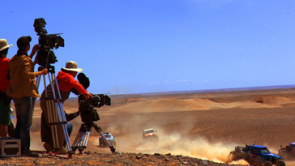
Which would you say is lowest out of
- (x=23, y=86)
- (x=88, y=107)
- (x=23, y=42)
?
(x=88, y=107)

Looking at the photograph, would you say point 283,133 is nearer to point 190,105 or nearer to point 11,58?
point 11,58

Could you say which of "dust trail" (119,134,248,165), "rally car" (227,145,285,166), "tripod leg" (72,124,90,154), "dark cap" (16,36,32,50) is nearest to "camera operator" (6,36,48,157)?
"dark cap" (16,36,32,50)

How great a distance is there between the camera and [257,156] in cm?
2209

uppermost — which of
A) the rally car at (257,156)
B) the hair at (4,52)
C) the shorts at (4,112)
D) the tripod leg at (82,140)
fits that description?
the hair at (4,52)

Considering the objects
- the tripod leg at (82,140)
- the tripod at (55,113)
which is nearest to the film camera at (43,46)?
the tripod at (55,113)

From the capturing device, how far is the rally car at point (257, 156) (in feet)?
71.2

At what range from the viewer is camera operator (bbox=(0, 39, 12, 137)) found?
958 centimetres

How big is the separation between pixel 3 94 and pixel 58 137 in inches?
64.7

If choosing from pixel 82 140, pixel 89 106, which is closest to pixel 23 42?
pixel 89 106

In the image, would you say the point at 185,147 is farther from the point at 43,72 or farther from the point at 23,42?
the point at 23,42

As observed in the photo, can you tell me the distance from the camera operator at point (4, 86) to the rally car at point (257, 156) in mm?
15288

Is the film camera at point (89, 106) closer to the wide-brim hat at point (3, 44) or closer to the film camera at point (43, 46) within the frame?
the film camera at point (43, 46)

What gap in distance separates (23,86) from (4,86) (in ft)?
2.97

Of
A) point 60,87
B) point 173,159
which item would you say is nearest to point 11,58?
point 60,87
